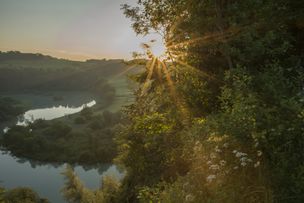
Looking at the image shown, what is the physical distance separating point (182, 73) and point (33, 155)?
54.9 meters

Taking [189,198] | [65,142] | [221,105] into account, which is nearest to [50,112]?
[65,142]

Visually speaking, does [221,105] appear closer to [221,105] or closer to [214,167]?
[221,105]

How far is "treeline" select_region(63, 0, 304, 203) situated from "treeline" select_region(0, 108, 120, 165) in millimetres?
37477

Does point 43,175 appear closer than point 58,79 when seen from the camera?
Yes

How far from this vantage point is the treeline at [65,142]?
5950 centimetres

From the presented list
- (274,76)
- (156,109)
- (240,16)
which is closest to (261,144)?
(274,76)

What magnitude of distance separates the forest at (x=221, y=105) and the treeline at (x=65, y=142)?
3716 cm

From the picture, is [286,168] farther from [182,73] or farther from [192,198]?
[182,73]

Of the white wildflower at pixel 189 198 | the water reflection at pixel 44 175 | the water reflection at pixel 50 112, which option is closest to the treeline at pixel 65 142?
the water reflection at pixel 44 175

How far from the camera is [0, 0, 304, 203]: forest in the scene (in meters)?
7.56

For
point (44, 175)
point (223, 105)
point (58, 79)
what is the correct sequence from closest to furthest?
1. point (223, 105)
2. point (44, 175)
3. point (58, 79)

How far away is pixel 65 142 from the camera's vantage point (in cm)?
6906

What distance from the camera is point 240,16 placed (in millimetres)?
14039

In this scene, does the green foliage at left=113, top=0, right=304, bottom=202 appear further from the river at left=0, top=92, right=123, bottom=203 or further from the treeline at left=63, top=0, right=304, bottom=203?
the river at left=0, top=92, right=123, bottom=203
